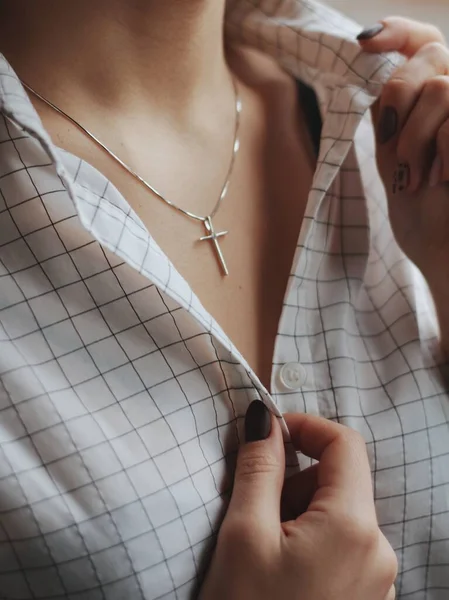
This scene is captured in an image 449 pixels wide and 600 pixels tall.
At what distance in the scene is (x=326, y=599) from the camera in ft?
1.69

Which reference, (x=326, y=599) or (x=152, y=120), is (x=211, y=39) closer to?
(x=152, y=120)

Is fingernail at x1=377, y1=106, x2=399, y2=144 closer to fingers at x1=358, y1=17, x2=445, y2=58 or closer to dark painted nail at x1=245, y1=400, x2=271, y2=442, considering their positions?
fingers at x1=358, y1=17, x2=445, y2=58

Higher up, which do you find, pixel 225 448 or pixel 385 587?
pixel 225 448

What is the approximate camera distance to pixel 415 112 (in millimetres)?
694

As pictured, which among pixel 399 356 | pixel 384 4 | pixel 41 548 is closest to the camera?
pixel 41 548

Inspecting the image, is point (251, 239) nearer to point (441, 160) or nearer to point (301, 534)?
point (441, 160)

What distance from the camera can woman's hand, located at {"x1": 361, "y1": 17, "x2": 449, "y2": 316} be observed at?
0.69m

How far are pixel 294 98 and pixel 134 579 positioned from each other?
648 mm

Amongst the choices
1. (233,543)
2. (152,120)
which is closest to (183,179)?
(152,120)

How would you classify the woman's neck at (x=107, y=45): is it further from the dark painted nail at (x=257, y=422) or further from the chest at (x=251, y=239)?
the dark painted nail at (x=257, y=422)

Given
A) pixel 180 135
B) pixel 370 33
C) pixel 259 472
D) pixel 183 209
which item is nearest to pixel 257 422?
pixel 259 472

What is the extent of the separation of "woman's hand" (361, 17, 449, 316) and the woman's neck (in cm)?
23

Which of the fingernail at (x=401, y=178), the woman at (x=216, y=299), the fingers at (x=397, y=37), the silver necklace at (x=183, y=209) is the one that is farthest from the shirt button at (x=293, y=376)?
the fingers at (x=397, y=37)

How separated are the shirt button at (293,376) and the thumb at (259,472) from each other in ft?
0.23
